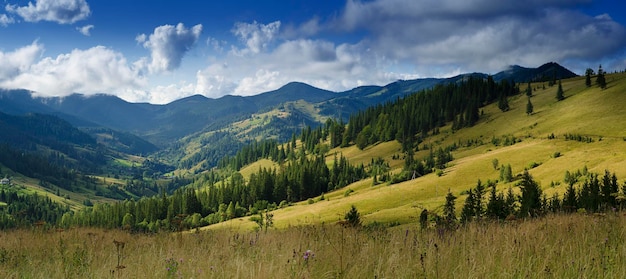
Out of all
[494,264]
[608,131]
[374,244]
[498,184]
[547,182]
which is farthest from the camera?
[608,131]

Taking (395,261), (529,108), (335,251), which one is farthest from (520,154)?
(395,261)

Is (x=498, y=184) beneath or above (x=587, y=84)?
beneath

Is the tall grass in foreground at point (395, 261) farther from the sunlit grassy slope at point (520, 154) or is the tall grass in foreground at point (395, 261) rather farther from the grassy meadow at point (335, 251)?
the sunlit grassy slope at point (520, 154)

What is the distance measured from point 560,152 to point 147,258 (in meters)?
106

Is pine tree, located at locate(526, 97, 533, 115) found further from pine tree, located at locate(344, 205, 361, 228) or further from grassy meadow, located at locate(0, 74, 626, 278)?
grassy meadow, located at locate(0, 74, 626, 278)

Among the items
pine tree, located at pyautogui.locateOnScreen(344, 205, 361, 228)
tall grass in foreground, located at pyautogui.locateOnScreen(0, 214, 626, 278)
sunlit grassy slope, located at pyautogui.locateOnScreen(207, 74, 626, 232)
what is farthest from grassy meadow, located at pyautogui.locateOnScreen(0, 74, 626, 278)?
sunlit grassy slope, located at pyautogui.locateOnScreen(207, 74, 626, 232)

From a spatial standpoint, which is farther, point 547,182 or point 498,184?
point 498,184

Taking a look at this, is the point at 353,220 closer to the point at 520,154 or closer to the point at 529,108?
the point at 520,154

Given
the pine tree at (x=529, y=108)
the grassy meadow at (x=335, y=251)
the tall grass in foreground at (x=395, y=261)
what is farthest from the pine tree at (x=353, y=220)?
the pine tree at (x=529, y=108)

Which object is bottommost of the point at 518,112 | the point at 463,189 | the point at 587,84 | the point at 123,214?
the point at 123,214

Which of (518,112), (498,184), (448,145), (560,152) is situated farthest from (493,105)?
(498,184)

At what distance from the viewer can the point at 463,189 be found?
89.4 m

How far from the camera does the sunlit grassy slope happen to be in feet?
251

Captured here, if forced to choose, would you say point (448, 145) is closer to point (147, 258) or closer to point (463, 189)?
point (463, 189)
